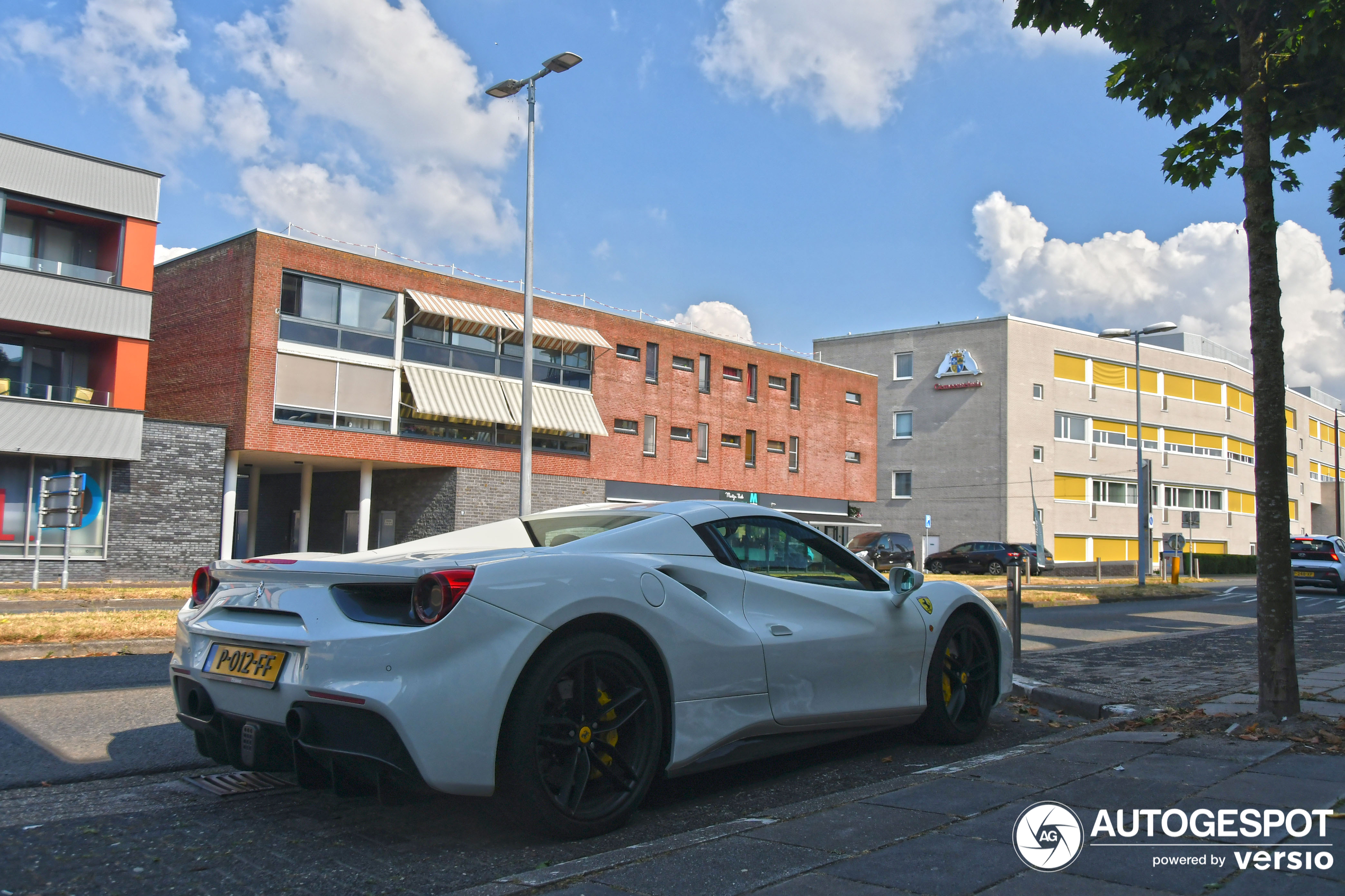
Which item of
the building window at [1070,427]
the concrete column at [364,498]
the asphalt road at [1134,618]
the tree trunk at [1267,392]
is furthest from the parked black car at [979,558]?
the tree trunk at [1267,392]

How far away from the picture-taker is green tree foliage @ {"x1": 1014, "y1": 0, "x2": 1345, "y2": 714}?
5.70 meters

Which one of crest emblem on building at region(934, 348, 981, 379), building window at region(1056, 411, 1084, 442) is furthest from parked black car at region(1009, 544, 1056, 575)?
crest emblem on building at region(934, 348, 981, 379)

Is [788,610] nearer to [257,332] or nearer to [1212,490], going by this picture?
[257,332]

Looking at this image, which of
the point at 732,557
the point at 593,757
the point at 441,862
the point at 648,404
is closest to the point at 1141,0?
the point at 732,557

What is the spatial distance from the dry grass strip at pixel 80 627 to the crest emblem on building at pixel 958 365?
5055cm

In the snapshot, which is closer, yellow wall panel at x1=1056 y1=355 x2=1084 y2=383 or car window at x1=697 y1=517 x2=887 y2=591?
car window at x1=697 y1=517 x2=887 y2=591

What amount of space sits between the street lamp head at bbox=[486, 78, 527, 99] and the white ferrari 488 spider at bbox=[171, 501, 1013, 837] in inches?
695

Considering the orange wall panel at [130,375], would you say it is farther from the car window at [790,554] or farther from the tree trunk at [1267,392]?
the tree trunk at [1267,392]

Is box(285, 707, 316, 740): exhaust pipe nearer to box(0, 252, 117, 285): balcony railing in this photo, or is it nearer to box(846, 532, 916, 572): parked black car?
box(0, 252, 117, 285): balcony railing

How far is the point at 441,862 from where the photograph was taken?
3516mm

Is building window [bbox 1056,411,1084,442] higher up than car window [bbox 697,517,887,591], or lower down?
higher up

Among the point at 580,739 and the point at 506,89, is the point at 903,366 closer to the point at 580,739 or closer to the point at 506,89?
the point at 506,89

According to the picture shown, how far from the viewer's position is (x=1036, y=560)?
46.5 meters

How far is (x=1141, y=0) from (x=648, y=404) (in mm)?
33514
